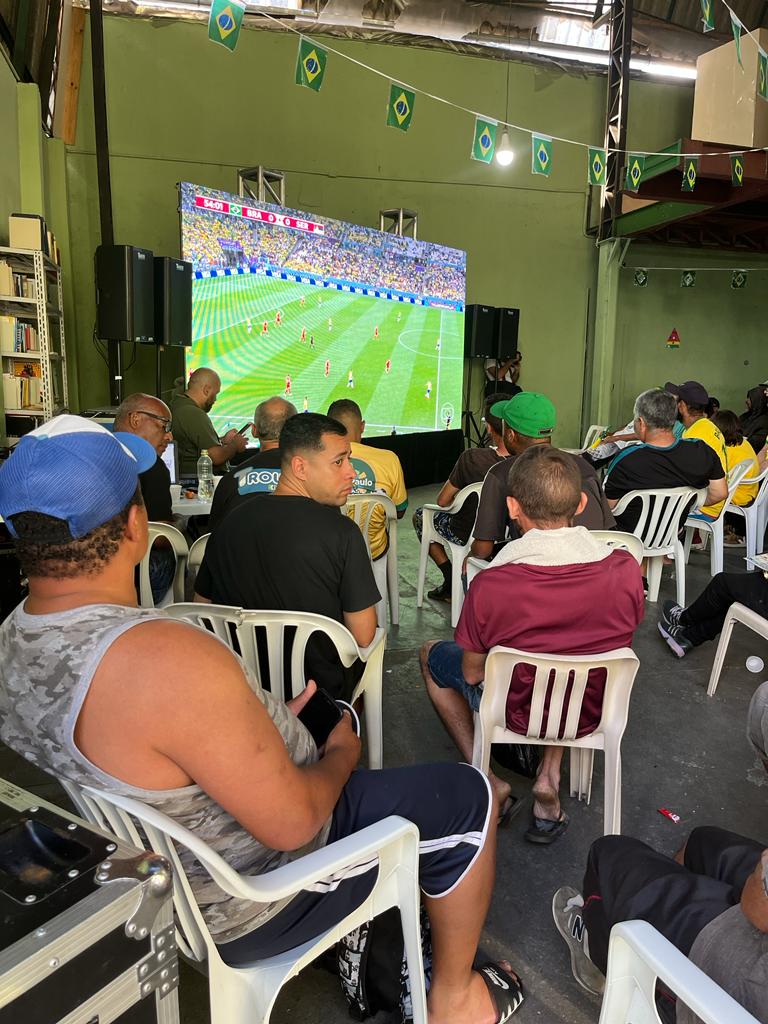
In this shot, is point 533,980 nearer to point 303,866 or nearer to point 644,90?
point 303,866

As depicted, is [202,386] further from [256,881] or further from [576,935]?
[256,881]

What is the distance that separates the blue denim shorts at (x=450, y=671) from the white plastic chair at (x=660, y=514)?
179 cm

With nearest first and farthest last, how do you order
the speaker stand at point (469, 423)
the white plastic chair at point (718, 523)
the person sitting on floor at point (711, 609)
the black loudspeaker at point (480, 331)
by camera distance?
the person sitting on floor at point (711, 609) < the white plastic chair at point (718, 523) < the black loudspeaker at point (480, 331) < the speaker stand at point (469, 423)

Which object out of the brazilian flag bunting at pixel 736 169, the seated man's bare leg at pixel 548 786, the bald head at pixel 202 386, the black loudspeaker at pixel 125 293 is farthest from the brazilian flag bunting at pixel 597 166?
the seated man's bare leg at pixel 548 786

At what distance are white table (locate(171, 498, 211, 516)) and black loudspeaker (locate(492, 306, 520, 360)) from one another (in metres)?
6.02

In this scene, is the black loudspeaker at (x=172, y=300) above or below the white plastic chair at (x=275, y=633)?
→ above

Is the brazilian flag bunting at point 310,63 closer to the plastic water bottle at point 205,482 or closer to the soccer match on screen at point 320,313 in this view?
the soccer match on screen at point 320,313

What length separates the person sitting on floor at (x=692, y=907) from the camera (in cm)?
98

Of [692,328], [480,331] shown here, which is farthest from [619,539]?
[692,328]

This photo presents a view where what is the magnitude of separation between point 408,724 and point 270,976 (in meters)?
1.57

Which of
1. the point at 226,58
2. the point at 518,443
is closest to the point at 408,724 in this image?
the point at 518,443

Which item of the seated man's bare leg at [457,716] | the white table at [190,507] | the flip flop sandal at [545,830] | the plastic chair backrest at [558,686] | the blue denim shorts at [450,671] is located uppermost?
the white table at [190,507]

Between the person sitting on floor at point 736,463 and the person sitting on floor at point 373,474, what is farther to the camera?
the person sitting on floor at point 736,463

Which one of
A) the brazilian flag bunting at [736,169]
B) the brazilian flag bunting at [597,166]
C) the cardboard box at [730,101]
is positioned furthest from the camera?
the cardboard box at [730,101]
